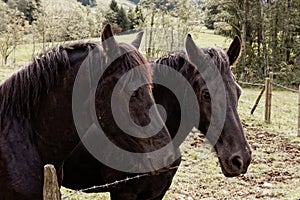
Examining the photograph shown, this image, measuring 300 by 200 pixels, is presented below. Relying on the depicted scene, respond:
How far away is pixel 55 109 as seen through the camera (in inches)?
98.5

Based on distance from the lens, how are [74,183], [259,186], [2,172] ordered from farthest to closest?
[259,186] < [74,183] < [2,172]

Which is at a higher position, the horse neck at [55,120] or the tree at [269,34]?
the horse neck at [55,120]

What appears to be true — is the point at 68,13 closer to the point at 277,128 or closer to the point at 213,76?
the point at 277,128

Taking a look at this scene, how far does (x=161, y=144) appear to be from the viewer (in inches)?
97.6

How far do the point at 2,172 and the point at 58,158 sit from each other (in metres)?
0.37

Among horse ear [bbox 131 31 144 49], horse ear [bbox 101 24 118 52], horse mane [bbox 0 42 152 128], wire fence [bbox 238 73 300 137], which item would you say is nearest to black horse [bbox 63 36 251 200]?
horse ear [bbox 131 31 144 49]

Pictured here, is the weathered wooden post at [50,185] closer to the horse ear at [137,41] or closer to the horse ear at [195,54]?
the horse ear at [137,41]

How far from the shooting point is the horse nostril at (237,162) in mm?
3006

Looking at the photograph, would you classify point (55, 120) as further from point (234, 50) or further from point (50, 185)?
point (234, 50)

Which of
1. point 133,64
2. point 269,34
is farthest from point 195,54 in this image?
point 269,34

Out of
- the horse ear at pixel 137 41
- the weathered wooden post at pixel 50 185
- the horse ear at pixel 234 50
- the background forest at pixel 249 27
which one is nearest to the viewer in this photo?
the weathered wooden post at pixel 50 185

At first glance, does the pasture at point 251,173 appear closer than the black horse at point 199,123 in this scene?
No

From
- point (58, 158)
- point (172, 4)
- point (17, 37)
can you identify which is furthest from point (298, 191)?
point (17, 37)

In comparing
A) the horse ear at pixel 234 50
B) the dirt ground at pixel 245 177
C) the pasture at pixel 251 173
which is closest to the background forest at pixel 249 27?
the pasture at pixel 251 173
